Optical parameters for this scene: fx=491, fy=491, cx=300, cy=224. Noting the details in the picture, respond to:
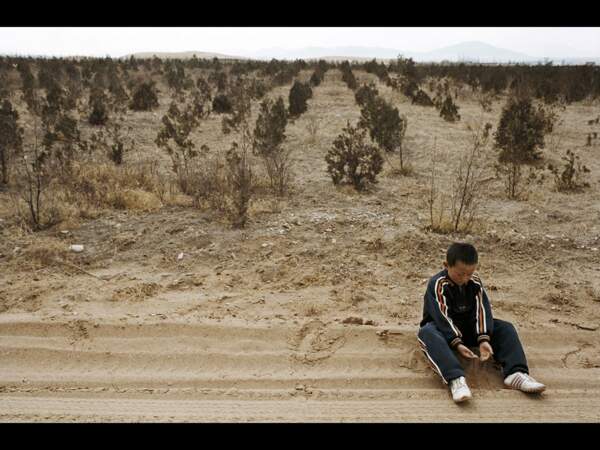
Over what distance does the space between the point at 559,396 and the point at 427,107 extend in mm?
11013

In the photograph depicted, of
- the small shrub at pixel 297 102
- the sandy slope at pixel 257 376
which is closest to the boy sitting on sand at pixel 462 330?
the sandy slope at pixel 257 376

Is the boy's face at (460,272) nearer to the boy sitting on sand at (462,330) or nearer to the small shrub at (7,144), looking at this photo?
the boy sitting on sand at (462,330)

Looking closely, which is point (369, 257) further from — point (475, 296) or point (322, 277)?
point (475, 296)

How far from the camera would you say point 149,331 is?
384 cm

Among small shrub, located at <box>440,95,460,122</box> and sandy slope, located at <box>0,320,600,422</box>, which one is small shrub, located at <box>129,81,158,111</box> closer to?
small shrub, located at <box>440,95,460,122</box>

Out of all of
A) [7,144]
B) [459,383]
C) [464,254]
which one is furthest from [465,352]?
[7,144]

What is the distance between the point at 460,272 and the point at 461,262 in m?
0.09

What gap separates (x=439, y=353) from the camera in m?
3.26

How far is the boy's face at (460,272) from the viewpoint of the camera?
3297 mm

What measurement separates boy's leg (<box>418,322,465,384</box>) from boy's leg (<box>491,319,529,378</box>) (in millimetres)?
315

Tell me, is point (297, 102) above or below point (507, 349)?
above

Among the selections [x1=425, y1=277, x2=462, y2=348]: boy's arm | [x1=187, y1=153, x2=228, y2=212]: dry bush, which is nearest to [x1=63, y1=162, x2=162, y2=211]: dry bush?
[x1=187, y1=153, x2=228, y2=212]: dry bush

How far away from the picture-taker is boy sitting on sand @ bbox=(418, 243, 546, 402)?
3.19 metres

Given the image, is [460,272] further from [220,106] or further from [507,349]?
[220,106]
